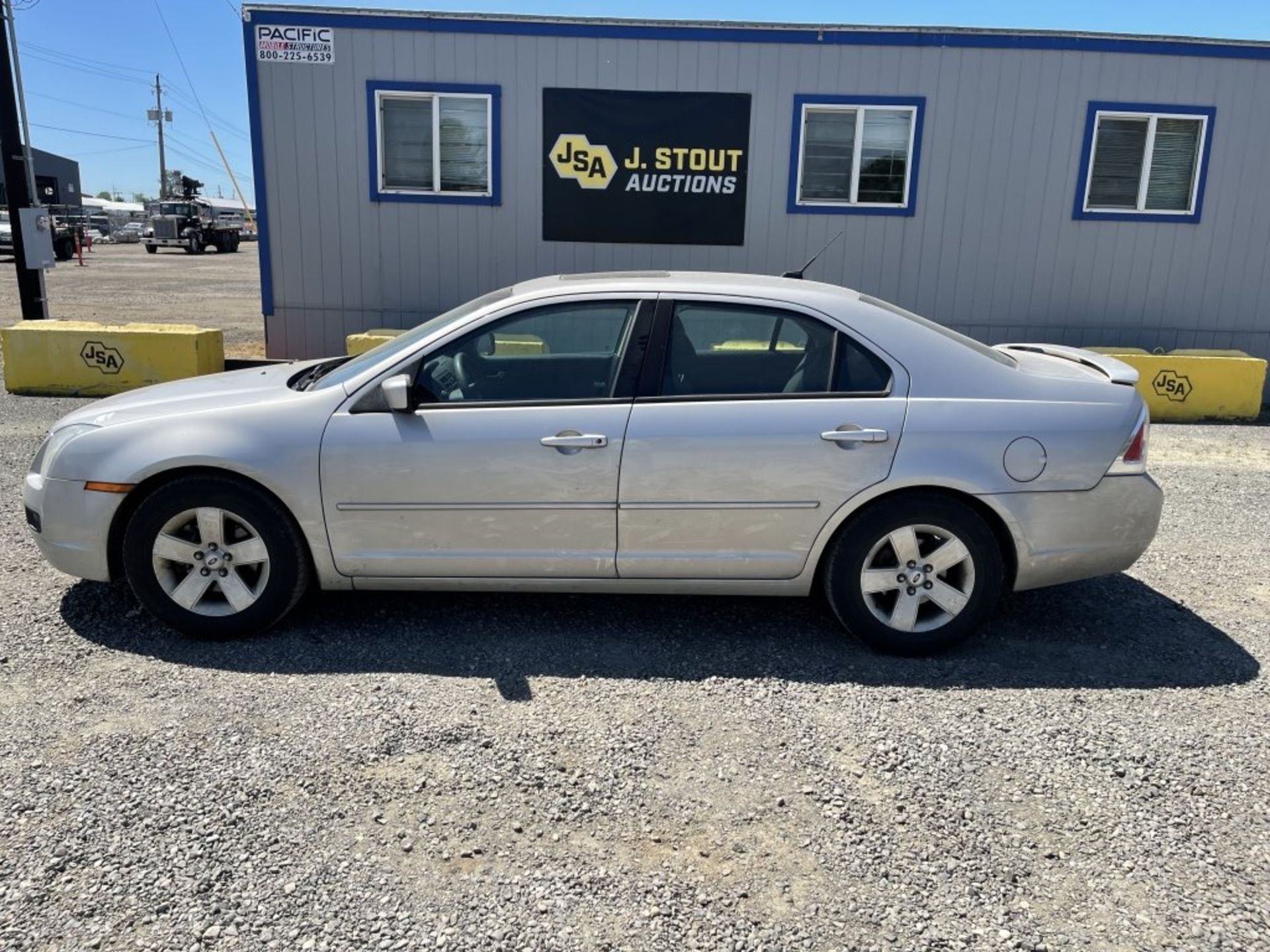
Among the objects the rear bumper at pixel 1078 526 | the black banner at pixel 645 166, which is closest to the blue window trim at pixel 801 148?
the black banner at pixel 645 166

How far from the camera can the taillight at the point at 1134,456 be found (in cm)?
398

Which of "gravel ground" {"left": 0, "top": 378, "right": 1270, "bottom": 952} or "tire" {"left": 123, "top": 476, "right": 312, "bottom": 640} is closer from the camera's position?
"gravel ground" {"left": 0, "top": 378, "right": 1270, "bottom": 952}

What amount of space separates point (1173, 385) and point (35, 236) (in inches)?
494

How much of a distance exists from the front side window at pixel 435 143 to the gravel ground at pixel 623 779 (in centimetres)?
688

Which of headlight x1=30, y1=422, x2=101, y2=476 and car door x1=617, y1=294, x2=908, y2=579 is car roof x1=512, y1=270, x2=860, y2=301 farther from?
headlight x1=30, y1=422, x2=101, y2=476

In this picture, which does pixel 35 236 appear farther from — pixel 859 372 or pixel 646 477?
pixel 859 372

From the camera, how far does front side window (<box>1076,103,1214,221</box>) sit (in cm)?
1043

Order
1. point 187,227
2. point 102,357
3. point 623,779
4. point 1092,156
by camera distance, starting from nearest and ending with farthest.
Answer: point 623,779, point 102,357, point 1092,156, point 187,227

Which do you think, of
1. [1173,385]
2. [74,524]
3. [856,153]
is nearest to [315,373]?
[74,524]

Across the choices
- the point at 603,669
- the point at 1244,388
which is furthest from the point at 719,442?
the point at 1244,388

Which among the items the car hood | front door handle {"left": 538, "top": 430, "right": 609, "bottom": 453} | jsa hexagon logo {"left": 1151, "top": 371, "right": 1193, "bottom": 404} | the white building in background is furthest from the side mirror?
the white building in background

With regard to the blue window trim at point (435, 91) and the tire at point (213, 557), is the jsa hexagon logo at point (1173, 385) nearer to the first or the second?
the blue window trim at point (435, 91)

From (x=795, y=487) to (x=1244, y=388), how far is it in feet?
26.6

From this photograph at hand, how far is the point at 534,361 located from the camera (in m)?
4.30
